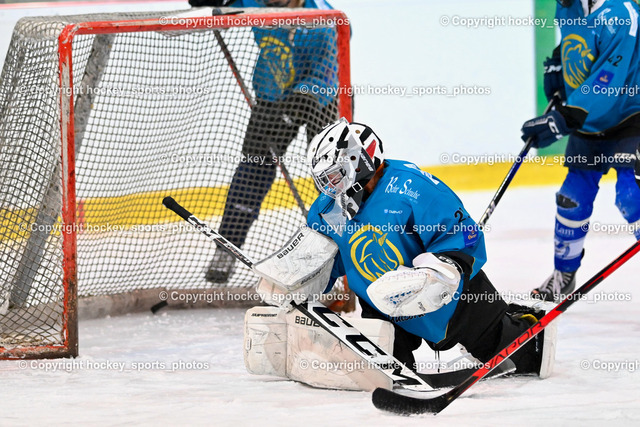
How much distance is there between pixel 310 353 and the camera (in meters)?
2.80

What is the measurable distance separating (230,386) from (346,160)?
744 mm

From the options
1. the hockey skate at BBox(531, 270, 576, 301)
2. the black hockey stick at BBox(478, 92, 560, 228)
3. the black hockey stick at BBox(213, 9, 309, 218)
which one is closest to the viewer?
the black hockey stick at BBox(478, 92, 560, 228)

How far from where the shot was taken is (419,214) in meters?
2.63

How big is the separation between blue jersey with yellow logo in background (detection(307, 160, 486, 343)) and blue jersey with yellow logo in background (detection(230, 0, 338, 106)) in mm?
1087

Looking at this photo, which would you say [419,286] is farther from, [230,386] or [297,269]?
[230,386]

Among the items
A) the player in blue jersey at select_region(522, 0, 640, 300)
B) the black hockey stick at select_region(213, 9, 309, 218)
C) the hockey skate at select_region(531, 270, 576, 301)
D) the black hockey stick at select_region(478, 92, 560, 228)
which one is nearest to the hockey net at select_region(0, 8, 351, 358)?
the black hockey stick at select_region(213, 9, 309, 218)

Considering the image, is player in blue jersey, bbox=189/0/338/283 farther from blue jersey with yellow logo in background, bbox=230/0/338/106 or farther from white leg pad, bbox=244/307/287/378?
white leg pad, bbox=244/307/287/378

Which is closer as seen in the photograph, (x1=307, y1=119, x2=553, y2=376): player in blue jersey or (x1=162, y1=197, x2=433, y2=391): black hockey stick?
(x1=307, y1=119, x2=553, y2=376): player in blue jersey

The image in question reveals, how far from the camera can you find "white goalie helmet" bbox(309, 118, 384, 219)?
2.65 m

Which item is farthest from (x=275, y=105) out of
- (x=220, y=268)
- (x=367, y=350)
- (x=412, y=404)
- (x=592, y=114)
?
(x=412, y=404)

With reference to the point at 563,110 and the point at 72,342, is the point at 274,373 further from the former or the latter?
the point at 563,110

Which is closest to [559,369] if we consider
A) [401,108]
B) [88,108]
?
[88,108]

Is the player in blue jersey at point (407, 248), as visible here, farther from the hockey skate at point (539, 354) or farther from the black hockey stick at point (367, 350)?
the black hockey stick at point (367, 350)

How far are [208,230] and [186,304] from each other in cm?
118
